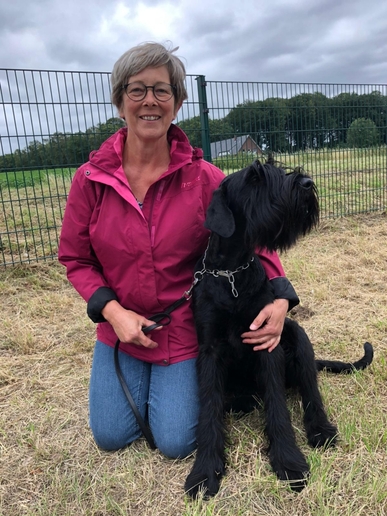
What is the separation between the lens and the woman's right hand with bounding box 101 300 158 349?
2059mm

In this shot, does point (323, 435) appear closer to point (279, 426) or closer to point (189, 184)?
point (279, 426)

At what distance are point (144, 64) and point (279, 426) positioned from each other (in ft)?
6.04

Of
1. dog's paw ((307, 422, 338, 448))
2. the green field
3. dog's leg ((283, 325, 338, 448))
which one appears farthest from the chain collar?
the green field

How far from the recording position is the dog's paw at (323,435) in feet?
6.66

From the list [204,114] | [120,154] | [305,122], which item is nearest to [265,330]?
[120,154]

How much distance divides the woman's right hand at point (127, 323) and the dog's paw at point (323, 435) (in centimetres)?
91

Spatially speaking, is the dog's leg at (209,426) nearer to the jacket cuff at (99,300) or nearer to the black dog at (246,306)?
the black dog at (246,306)

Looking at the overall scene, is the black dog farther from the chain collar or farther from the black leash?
the black leash

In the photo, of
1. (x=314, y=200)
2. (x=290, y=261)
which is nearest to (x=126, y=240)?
(x=314, y=200)

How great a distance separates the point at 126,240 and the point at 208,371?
77cm

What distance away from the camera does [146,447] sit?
2215 millimetres

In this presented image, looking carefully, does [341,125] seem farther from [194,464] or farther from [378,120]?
[194,464]

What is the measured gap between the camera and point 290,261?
5.03 m

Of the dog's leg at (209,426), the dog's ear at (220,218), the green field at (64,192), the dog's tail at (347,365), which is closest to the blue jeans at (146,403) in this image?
the dog's leg at (209,426)
